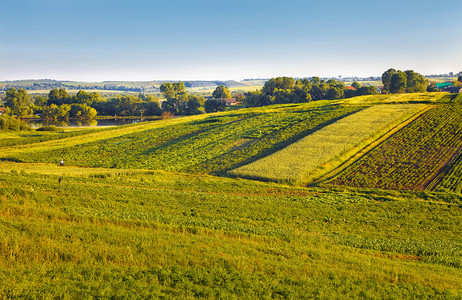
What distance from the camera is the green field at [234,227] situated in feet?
37.6

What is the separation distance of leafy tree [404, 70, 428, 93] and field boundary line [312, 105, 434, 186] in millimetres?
80337

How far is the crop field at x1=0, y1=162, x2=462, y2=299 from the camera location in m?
11.1

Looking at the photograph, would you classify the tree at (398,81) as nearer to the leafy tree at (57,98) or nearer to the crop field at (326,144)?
the crop field at (326,144)

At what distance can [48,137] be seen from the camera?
7938 centimetres

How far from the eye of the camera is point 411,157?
47375 millimetres

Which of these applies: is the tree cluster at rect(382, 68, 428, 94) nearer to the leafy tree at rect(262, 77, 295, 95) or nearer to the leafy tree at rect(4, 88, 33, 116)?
the leafy tree at rect(262, 77, 295, 95)

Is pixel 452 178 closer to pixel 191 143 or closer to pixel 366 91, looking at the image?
pixel 191 143

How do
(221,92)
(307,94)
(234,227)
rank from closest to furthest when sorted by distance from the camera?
(234,227) < (307,94) < (221,92)

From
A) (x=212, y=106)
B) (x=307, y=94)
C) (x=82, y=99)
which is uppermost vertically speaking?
(x=307, y=94)

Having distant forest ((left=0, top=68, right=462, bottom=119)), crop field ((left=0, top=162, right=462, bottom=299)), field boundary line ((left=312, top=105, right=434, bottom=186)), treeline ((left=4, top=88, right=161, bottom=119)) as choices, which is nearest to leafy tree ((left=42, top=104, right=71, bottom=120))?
distant forest ((left=0, top=68, right=462, bottom=119))

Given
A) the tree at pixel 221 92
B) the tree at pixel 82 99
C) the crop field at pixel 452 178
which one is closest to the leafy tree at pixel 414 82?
the tree at pixel 221 92

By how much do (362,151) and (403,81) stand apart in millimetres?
102744

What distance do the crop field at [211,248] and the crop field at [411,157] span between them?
34.1 feet

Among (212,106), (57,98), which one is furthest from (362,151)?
(57,98)
